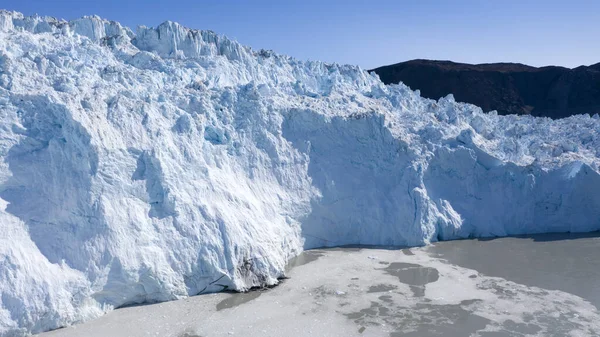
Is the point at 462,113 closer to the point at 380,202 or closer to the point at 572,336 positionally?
the point at 380,202

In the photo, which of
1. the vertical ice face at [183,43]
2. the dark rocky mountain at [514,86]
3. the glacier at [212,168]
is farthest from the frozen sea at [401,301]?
the dark rocky mountain at [514,86]

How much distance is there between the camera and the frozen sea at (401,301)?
9758 millimetres

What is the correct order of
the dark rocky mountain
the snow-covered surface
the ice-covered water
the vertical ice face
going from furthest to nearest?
the dark rocky mountain → the vertical ice face → the ice-covered water → the snow-covered surface

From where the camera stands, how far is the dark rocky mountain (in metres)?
41.5

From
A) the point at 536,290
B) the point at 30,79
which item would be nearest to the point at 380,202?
the point at 536,290

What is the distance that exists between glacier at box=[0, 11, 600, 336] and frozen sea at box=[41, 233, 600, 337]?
67 centimetres

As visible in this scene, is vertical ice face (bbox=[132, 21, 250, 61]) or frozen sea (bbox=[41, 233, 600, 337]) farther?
vertical ice face (bbox=[132, 21, 250, 61])

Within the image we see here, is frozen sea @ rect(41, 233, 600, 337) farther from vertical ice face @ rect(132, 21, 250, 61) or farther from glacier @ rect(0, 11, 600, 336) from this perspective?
vertical ice face @ rect(132, 21, 250, 61)

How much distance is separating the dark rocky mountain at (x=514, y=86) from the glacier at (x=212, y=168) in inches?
819

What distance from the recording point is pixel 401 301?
11.2 meters

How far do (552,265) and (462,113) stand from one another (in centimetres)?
829

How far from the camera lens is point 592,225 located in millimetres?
17062

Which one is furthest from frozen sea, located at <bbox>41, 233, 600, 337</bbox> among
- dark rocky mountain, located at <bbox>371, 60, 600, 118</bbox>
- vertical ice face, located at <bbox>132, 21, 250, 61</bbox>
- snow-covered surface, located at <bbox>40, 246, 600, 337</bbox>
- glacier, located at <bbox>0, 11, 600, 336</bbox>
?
A: dark rocky mountain, located at <bbox>371, 60, 600, 118</bbox>

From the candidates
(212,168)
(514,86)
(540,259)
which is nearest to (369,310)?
(212,168)
